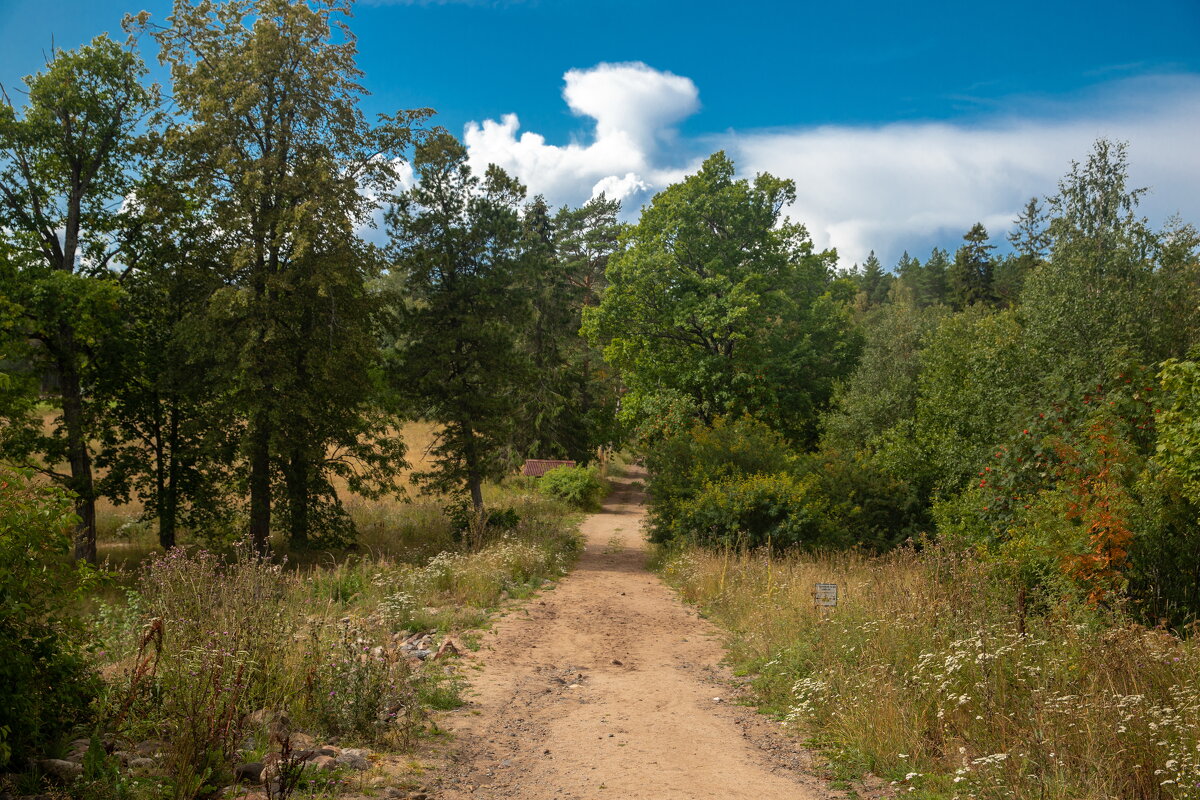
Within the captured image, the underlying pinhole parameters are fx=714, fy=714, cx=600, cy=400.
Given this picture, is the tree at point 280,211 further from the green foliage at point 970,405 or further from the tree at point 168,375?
the green foliage at point 970,405

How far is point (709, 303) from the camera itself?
24.8 metres

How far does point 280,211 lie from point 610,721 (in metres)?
13.5

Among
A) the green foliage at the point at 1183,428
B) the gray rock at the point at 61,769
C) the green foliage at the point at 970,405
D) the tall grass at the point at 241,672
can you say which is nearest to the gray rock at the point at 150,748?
the tall grass at the point at 241,672

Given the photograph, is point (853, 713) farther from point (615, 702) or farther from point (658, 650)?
point (658, 650)

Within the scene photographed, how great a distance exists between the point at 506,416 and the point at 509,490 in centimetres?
1002

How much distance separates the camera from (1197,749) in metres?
4.49

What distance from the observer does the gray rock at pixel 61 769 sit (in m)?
4.45

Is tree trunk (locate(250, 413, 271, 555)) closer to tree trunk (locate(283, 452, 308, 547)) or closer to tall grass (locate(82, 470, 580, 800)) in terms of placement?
tree trunk (locate(283, 452, 308, 547))

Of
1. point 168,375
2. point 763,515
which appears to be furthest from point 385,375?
point 763,515

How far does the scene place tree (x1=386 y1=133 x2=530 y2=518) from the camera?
740 inches

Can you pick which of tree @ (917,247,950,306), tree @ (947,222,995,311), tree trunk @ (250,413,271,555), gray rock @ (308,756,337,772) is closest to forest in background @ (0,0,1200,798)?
tree trunk @ (250,413,271,555)

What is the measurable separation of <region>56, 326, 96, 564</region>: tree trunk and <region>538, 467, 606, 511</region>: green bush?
15.3 m

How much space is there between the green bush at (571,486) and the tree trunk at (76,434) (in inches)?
602

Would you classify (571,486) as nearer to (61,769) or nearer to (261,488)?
(261,488)
